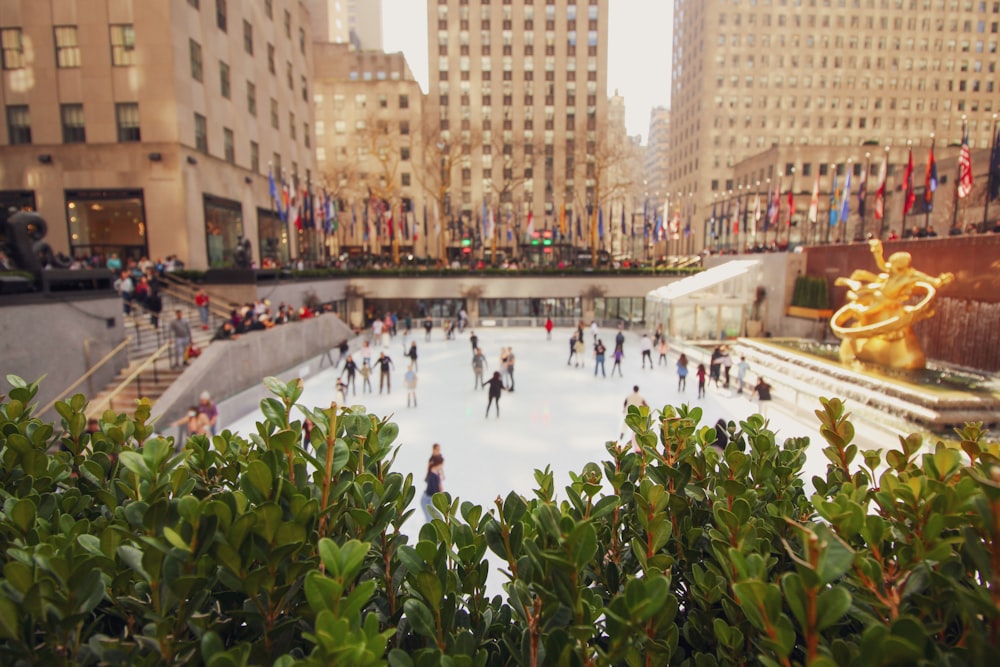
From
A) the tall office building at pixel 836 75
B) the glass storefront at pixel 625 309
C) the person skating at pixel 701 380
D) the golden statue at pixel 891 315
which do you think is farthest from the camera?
the tall office building at pixel 836 75

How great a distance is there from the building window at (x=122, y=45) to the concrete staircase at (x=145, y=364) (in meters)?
13.5

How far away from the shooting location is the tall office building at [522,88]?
2616 inches

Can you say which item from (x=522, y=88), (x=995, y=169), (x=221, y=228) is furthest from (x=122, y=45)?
(x=522, y=88)

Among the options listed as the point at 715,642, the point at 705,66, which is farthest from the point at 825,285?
the point at 705,66

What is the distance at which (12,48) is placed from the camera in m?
24.3

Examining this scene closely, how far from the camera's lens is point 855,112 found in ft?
258

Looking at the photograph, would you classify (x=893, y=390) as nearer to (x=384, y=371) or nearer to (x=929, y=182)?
(x=384, y=371)

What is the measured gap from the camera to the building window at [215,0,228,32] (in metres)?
28.2

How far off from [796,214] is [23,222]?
225ft

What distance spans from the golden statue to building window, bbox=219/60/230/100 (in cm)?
3258

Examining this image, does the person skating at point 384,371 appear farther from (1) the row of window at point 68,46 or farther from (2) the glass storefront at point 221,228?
(1) the row of window at point 68,46

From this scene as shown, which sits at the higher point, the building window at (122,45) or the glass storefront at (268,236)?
the building window at (122,45)

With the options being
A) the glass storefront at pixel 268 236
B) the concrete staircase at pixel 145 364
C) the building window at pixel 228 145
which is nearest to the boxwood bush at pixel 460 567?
the concrete staircase at pixel 145 364

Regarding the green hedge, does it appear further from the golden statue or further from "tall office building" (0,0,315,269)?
"tall office building" (0,0,315,269)
